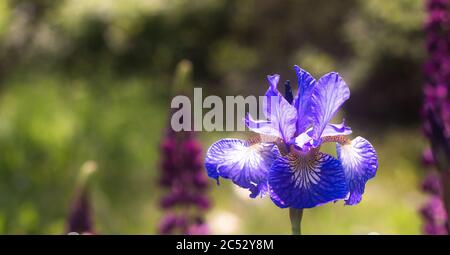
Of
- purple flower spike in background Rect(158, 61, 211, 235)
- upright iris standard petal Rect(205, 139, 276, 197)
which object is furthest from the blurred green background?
upright iris standard petal Rect(205, 139, 276, 197)

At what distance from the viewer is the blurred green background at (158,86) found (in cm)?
383

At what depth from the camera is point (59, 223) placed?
11.3 ft

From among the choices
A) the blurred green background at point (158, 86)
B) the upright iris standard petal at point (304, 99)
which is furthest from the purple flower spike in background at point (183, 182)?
the upright iris standard petal at point (304, 99)

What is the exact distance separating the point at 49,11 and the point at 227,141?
6305 millimetres

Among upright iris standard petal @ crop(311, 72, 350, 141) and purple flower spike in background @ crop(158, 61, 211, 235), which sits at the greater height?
purple flower spike in background @ crop(158, 61, 211, 235)

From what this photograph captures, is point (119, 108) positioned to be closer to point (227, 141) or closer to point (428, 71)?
point (428, 71)

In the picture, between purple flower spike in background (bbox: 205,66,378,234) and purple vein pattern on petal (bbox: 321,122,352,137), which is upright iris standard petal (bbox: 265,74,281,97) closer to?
purple flower spike in background (bbox: 205,66,378,234)

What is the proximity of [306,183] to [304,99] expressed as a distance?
165mm

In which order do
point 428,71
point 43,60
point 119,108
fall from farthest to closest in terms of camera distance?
point 43,60 → point 119,108 → point 428,71

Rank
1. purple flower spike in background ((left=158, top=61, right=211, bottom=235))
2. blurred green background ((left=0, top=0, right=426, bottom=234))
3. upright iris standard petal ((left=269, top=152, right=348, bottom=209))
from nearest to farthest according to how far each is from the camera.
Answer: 1. upright iris standard petal ((left=269, top=152, right=348, bottom=209))
2. purple flower spike in background ((left=158, top=61, right=211, bottom=235))
3. blurred green background ((left=0, top=0, right=426, bottom=234))

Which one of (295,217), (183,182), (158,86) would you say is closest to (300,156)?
(295,217)

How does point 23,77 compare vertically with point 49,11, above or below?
below

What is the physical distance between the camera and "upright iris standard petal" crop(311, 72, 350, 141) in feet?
3.76
